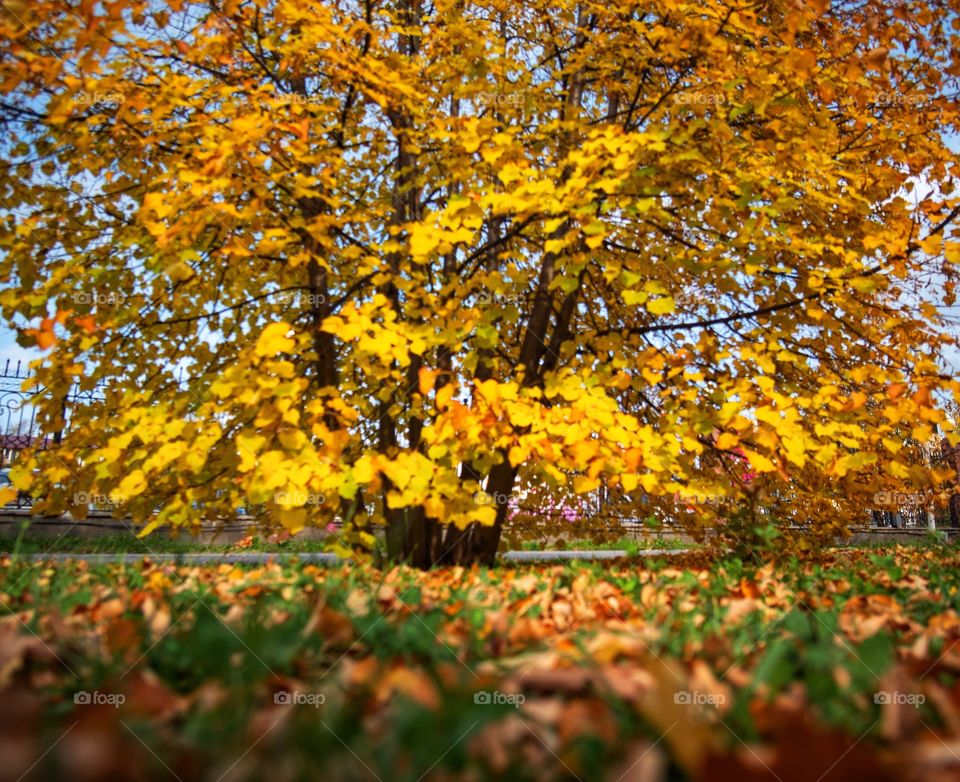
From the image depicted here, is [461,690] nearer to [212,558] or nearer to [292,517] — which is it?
[292,517]

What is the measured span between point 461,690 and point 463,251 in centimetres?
437

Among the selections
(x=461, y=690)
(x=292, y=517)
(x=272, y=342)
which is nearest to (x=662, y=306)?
(x=272, y=342)

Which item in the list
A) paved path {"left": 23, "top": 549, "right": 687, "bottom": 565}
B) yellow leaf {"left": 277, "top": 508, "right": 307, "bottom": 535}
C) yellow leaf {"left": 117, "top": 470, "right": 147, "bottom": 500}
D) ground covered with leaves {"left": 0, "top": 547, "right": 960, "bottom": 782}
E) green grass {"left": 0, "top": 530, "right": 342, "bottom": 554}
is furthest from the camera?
green grass {"left": 0, "top": 530, "right": 342, "bottom": 554}

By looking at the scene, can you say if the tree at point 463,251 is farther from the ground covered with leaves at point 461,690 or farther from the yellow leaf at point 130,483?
the ground covered with leaves at point 461,690

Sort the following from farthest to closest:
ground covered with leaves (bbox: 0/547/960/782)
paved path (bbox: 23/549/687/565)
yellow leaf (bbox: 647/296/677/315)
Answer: paved path (bbox: 23/549/687/565) < yellow leaf (bbox: 647/296/677/315) < ground covered with leaves (bbox: 0/547/960/782)

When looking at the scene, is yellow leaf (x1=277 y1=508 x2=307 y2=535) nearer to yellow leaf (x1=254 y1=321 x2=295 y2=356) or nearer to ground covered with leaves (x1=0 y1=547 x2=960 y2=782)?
ground covered with leaves (x1=0 y1=547 x2=960 y2=782)

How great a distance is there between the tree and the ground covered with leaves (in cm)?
A: 109

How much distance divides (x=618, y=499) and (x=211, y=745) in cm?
510

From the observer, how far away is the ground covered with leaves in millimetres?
934

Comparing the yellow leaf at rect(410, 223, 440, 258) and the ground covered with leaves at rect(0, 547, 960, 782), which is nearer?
the ground covered with leaves at rect(0, 547, 960, 782)

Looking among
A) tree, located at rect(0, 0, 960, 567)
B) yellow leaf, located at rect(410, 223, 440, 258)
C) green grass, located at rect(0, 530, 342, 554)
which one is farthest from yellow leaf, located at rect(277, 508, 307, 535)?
green grass, located at rect(0, 530, 342, 554)

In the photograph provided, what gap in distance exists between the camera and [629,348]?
514 cm

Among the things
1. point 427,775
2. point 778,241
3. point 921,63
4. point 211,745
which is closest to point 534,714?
point 427,775

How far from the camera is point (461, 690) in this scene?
1119 mm
